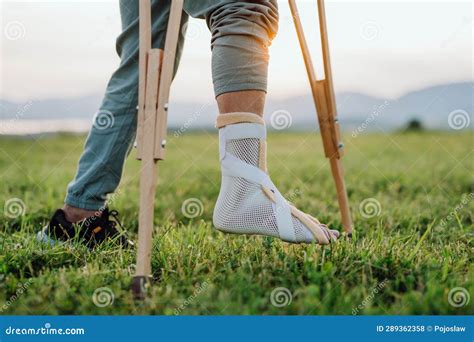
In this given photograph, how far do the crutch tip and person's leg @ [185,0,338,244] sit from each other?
1.57 feet

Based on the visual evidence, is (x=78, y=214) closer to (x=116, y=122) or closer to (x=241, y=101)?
(x=116, y=122)

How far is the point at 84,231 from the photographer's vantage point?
2869mm

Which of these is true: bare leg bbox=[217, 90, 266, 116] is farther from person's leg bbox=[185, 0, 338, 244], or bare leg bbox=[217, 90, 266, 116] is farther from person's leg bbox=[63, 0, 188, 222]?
person's leg bbox=[63, 0, 188, 222]

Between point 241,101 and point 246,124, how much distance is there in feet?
0.32

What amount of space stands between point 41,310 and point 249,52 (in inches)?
50.8

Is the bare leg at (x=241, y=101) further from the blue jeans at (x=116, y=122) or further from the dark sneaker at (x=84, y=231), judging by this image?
the dark sneaker at (x=84, y=231)

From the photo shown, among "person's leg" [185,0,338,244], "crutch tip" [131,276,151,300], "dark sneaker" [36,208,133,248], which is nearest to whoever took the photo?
"crutch tip" [131,276,151,300]

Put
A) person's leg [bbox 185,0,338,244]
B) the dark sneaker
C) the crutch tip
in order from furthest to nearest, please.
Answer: the dark sneaker → person's leg [bbox 185,0,338,244] → the crutch tip

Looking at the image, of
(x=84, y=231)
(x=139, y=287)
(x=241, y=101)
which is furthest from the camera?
(x=84, y=231)

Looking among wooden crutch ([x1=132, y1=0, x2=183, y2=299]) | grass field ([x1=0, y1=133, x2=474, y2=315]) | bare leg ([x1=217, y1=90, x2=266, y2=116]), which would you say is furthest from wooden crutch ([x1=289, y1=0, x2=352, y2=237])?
wooden crutch ([x1=132, y1=0, x2=183, y2=299])

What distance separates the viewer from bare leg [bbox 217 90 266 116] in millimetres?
2299

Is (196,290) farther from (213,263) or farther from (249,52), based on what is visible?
(249,52)

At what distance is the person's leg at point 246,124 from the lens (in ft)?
7.48

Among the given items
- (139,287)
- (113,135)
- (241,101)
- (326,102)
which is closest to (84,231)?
(113,135)
